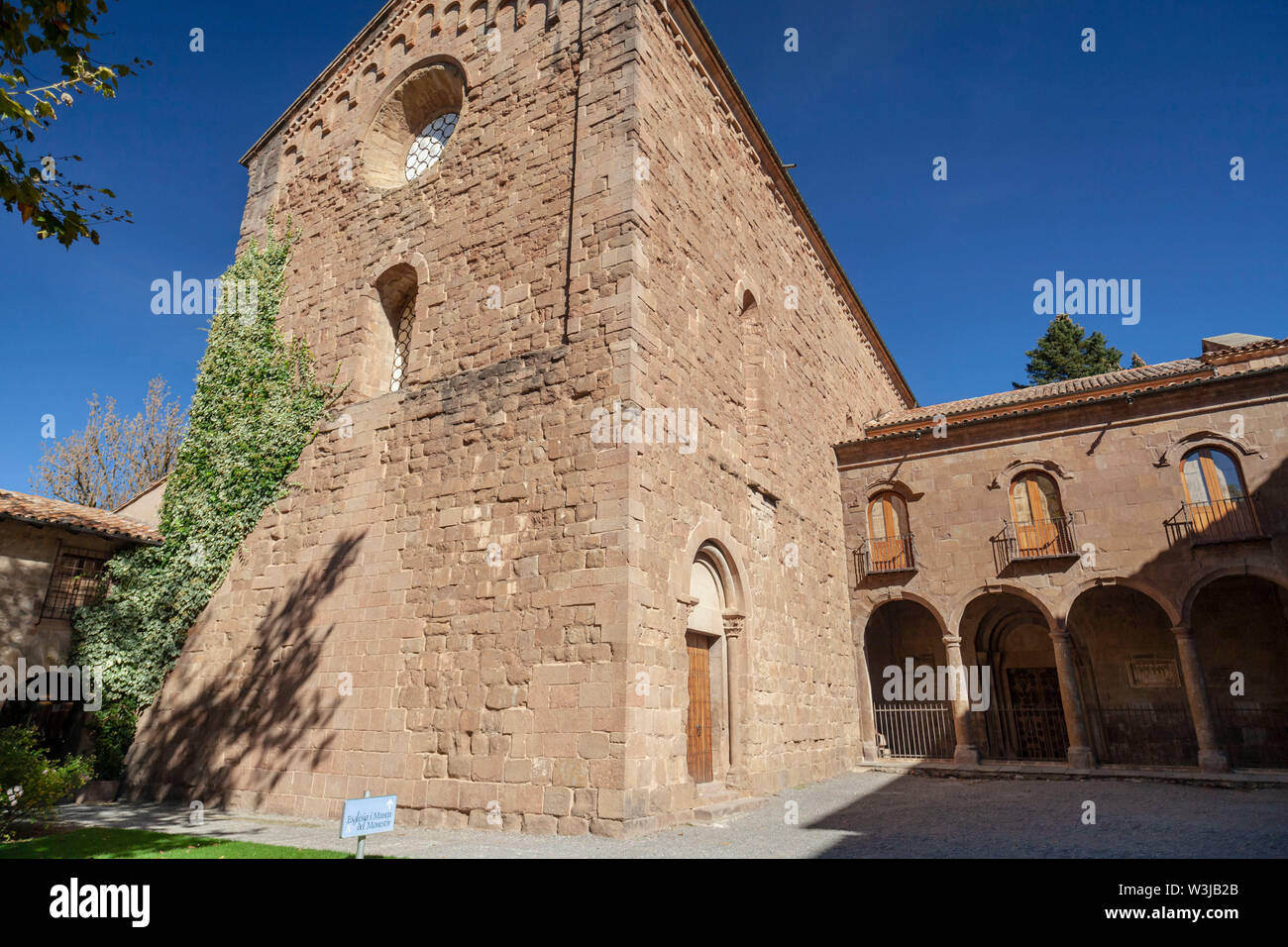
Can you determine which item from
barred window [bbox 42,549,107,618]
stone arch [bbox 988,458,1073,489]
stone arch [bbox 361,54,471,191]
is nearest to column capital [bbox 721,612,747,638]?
stone arch [bbox 988,458,1073,489]

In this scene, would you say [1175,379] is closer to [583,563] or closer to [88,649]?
[583,563]

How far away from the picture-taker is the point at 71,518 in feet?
39.5

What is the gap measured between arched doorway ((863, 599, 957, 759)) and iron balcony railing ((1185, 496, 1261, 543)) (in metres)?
5.43

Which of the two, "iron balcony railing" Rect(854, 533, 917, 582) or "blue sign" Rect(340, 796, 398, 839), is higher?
"iron balcony railing" Rect(854, 533, 917, 582)

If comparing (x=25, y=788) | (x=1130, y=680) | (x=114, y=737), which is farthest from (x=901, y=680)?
(x=25, y=788)

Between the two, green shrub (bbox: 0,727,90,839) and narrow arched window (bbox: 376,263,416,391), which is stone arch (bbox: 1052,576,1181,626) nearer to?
narrow arched window (bbox: 376,263,416,391)

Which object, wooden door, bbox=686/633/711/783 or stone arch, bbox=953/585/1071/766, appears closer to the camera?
wooden door, bbox=686/633/711/783

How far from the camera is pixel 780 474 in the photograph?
12.9 meters

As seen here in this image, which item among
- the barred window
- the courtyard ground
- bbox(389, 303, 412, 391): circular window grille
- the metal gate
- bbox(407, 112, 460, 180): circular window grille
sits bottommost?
the metal gate

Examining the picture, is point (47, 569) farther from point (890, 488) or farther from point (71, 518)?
point (890, 488)

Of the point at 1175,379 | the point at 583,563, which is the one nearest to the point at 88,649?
the point at 583,563

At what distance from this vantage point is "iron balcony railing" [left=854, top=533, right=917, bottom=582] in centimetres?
1592

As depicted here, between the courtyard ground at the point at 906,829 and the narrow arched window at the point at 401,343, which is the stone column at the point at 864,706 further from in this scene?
the narrow arched window at the point at 401,343

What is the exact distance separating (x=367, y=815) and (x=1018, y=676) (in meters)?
16.6
